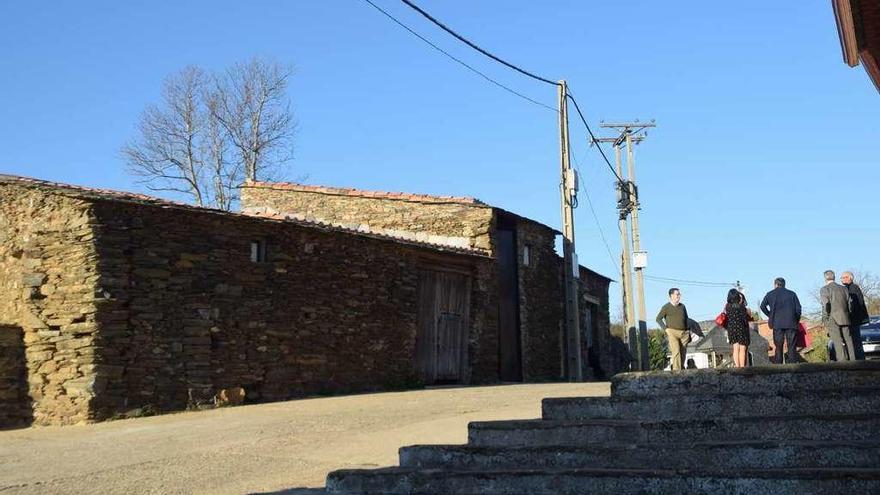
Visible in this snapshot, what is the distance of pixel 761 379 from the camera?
6.41 metres

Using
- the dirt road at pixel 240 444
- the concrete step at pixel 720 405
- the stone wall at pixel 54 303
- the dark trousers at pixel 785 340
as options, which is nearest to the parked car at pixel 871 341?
the dark trousers at pixel 785 340

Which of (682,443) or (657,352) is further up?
(657,352)

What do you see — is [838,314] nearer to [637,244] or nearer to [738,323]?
[738,323]

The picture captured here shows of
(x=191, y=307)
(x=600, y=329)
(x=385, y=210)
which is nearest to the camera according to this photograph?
(x=191, y=307)

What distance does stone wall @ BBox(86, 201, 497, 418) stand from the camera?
1241cm

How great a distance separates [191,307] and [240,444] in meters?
3.81

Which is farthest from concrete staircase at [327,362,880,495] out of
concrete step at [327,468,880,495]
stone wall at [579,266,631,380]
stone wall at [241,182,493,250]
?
stone wall at [579,266,631,380]

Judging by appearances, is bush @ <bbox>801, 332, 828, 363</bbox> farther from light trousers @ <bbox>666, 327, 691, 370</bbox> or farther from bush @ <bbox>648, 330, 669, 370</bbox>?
bush @ <bbox>648, 330, 669, 370</bbox>

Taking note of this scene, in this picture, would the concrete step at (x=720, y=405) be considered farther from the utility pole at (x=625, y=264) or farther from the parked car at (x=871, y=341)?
the utility pole at (x=625, y=264)

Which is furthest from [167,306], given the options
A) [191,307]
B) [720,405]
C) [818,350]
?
[818,350]

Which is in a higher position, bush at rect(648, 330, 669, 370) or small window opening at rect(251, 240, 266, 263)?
small window opening at rect(251, 240, 266, 263)

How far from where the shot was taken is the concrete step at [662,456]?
4961 mm

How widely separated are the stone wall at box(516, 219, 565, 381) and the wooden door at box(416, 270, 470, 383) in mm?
2400

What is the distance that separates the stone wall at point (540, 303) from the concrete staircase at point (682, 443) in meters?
Answer: 13.5
